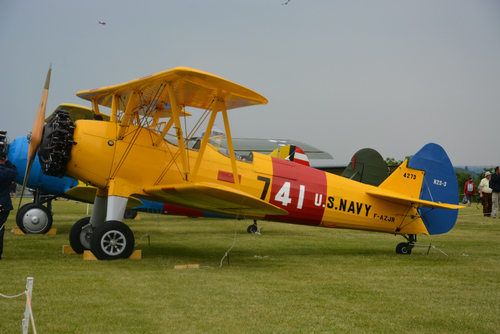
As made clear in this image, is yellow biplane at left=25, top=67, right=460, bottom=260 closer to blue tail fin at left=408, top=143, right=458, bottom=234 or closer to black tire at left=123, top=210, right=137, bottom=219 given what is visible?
blue tail fin at left=408, top=143, right=458, bottom=234

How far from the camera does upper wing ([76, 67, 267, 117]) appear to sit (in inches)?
271

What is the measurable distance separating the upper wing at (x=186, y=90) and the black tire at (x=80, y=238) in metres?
2.34

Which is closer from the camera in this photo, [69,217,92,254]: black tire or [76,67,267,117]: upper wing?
[76,67,267,117]: upper wing

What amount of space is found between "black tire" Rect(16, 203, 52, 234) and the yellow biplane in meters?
3.21

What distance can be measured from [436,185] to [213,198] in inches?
195

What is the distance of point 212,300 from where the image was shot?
4738 millimetres

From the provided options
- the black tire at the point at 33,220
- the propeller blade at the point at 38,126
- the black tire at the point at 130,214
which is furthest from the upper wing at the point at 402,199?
the black tire at the point at 130,214

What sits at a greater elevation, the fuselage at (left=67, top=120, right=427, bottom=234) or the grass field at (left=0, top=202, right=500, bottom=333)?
the fuselage at (left=67, top=120, right=427, bottom=234)

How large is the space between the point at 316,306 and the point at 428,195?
5820mm

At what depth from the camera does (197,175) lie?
7961mm

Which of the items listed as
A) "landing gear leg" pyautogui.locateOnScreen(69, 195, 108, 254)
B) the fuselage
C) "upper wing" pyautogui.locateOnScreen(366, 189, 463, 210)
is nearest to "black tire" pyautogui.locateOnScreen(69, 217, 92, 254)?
"landing gear leg" pyautogui.locateOnScreen(69, 195, 108, 254)

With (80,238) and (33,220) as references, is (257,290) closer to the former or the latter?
(80,238)

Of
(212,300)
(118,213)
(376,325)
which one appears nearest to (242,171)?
(118,213)

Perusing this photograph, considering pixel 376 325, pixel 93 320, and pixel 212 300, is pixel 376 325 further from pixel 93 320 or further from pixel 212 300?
pixel 93 320
